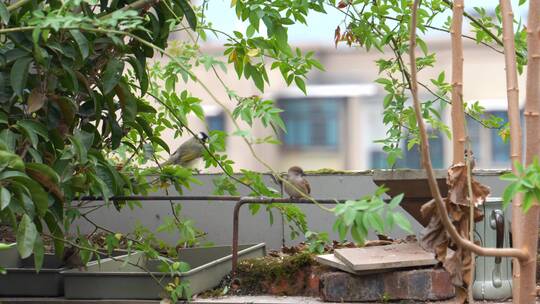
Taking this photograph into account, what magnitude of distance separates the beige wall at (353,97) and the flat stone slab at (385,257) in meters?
1.02

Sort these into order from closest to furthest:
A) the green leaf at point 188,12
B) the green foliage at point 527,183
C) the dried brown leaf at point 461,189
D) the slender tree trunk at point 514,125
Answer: the green foliage at point 527,183 < the slender tree trunk at point 514,125 < the dried brown leaf at point 461,189 < the green leaf at point 188,12

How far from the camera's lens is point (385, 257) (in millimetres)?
3617

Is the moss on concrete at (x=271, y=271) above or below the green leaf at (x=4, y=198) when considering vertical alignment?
below

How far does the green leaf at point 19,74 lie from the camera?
3.08 meters

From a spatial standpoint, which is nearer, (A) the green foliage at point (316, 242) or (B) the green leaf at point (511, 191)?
(B) the green leaf at point (511, 191)

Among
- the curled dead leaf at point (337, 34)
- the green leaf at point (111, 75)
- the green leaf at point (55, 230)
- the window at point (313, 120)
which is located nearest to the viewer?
the green leaf at point (55, 230)

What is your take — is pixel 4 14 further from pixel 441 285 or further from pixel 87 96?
pixel 441 285

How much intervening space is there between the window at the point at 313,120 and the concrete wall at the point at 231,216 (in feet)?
2.92

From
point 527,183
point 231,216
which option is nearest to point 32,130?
point 527,183

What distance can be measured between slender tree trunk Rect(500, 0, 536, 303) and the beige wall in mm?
2600

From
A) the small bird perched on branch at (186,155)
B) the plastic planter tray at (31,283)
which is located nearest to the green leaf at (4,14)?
the plastic planter tray at (31,283)

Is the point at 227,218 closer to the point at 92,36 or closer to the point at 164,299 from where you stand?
the point at 164,299

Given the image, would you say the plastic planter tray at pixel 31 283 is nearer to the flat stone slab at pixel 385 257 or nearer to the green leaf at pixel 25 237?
the green leaf at pixel 25 237

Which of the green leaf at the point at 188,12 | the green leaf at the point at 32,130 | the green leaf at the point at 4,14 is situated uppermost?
the green leaf at the point at 188,12
